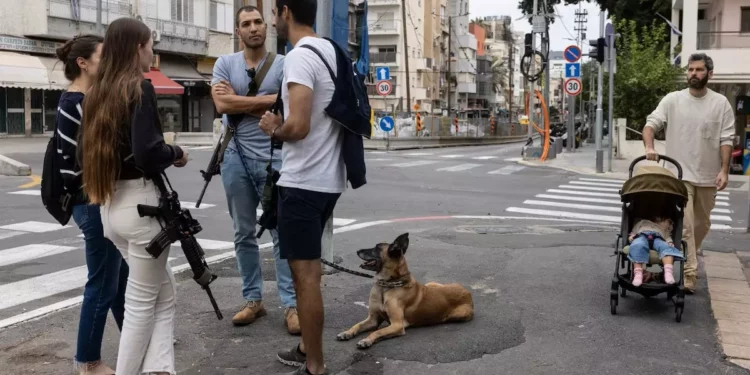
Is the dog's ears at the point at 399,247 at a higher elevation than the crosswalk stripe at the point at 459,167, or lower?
higher

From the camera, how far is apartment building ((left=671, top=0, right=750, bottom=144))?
80.6ft

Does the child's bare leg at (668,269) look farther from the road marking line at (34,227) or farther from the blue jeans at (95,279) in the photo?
the road marking line at (34,227)

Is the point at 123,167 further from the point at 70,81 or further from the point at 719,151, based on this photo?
the point at 719,151

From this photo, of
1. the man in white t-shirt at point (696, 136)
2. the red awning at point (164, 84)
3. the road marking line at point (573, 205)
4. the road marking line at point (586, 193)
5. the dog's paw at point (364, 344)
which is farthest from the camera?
the red awning at point (164, 84)

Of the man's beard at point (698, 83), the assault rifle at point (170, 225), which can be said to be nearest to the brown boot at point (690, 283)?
the man's beard at point (698, 83)

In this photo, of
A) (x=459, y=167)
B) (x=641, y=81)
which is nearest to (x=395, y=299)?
(x=459, y=167)

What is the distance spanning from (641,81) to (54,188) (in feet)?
80.6

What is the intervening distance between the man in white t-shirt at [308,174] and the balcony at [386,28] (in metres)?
70.6

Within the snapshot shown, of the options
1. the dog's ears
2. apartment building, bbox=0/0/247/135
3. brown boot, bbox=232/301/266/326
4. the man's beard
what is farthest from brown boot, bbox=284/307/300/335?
apartment building, bbox=0/0/247/135

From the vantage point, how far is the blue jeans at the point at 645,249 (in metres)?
5.51

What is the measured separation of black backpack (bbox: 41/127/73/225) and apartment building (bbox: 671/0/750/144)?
2099cm

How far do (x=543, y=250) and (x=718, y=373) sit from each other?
12.9 feet

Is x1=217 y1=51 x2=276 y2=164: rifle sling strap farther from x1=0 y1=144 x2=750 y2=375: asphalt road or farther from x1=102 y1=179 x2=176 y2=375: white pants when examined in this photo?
x1=102 y1=179 x2=176 y2=375: white pants

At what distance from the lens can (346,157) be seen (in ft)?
13.5
